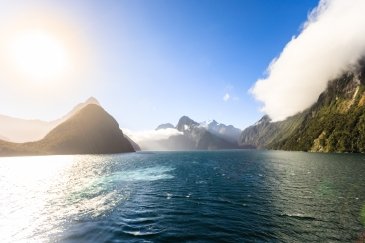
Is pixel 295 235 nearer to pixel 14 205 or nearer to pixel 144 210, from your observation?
pixel 144 210

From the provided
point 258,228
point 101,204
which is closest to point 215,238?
point 258,228

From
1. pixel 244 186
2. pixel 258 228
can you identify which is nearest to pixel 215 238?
pixel 258 228

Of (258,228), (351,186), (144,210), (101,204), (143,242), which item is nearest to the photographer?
(143,242)

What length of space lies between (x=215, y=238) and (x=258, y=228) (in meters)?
7.58

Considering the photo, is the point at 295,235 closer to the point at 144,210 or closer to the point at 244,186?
the point at 144,210

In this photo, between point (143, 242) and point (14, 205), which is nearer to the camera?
point (143, 242)

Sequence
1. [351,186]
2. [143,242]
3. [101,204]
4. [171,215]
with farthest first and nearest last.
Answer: [351,186]
[101,204]
[171,215]
[143,242]

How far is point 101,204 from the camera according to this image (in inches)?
2073

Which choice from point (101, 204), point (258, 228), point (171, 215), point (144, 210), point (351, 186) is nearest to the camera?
point (258, 228)

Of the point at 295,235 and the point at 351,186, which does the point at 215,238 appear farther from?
the point at 351,186

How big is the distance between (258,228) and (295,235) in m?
5.05

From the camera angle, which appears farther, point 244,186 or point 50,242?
point 244,186

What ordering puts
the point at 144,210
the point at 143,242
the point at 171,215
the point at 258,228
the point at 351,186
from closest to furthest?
the point at 143,242 → the point at 258,228 → the point at 171,215 → the point at 144,210 → the point at 351,186

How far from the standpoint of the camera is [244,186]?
71.1 m
